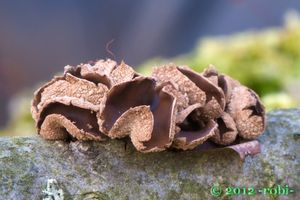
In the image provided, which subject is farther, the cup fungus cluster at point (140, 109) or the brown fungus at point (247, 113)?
the brown fungus at point (247, 113)

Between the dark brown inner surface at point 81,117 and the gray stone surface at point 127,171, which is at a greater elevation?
the dark brown inner surface at point 81,117

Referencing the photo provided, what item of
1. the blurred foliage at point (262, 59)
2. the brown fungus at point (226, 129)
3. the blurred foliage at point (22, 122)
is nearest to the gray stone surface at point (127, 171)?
the brown fungus at point (226, 129)

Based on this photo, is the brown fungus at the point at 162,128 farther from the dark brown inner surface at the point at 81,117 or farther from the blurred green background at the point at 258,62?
the blurred green background at the point at 258,62

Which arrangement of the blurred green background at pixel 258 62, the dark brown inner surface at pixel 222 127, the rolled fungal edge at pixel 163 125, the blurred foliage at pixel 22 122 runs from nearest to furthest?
the rolled fungal edge at pixel 163 125 < the dark brown inner surface at pixel 222 127 < the blurred green background at pixel 258 62 < the blurred foliage at pixel 22 122

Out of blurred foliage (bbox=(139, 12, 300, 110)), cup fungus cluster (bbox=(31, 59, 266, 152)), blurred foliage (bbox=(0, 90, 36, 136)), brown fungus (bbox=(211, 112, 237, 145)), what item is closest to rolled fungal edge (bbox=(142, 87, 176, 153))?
cup fungus cluster (bbox=(31, 59, 266, 152))

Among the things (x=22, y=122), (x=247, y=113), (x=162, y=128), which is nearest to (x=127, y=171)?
(x=162, y=128)

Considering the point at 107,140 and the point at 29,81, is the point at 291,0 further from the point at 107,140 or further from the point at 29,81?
the point at 107,140

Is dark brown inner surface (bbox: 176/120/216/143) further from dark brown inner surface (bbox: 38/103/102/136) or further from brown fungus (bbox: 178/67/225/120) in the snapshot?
dark brown inner surface (bbox: 38/103/102/136)

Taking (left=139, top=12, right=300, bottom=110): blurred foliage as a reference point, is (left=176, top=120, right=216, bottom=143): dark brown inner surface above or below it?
below
